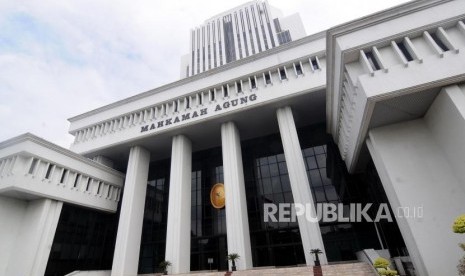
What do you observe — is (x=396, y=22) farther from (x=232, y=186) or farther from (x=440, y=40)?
(x=232, y=186)

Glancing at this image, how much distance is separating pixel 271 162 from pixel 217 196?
6.50 metres

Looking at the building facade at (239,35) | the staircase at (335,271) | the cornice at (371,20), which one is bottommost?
the staircase at (335,271)

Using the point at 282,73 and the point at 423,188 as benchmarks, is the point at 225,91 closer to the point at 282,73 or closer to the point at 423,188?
the point at 282,73

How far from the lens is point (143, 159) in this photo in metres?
27.1

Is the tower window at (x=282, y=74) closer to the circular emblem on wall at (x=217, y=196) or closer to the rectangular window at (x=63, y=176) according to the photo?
the circular emblem on wall at (x=217, y=196)

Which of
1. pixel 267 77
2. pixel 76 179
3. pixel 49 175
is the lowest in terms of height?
pixel 49 175

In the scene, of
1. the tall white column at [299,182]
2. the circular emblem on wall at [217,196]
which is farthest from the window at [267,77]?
the circular emblem on wall at [217,196]

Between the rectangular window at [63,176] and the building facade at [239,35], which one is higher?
the building facade at [239,35]

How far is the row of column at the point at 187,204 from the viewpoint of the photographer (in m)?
18.3

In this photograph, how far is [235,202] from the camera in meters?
20.0

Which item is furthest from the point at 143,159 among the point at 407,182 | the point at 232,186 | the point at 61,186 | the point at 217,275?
the point at 407,182

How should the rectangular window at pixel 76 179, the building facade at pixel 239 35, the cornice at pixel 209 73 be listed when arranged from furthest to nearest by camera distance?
the building facade at pixel 239 35 < the rectangular window at pixel 76 179 < the cornice at pixel 209 73
